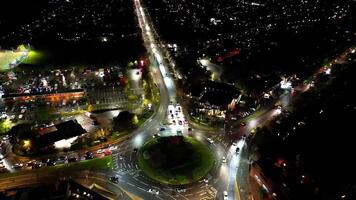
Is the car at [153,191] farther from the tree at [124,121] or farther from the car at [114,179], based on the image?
the tree at [124,121]

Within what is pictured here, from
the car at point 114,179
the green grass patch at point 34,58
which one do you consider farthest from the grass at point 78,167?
the green grass patch at point 34,58

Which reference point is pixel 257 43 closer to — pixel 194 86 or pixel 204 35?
pixel 204 35

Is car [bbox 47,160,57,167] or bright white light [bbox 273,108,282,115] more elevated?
bright white light [bbox 273,108,282,115]

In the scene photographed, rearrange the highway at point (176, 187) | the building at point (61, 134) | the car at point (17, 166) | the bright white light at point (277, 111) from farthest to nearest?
the bright white light at point (277, 111), the building at point (61, 134), the car at point (17, 166), the highway at point (176, 187)

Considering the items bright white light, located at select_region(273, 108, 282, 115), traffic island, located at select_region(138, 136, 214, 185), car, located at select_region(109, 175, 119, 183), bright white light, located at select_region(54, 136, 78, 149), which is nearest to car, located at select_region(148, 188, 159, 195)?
traffic island, located at select_region(138, 136, 214, 185)

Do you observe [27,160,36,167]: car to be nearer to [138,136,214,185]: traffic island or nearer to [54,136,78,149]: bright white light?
[54,136,78,149]: bright white light
